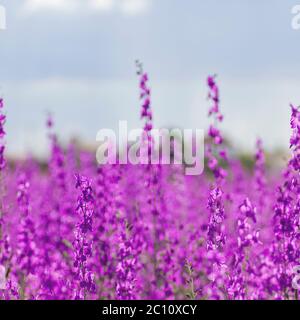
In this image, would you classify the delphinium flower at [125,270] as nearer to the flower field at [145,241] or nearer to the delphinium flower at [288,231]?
the flower field at [145,241]

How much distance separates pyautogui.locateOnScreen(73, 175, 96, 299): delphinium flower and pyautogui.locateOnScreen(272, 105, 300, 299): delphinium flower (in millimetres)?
→ 1490

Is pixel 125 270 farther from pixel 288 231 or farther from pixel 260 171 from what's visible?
pixel 260 171

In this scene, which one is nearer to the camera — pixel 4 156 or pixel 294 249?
pixel 294 249

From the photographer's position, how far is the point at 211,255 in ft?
15.0

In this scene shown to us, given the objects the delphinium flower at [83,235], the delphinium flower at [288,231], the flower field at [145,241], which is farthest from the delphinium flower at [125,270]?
the delphinium flower at [288,231]

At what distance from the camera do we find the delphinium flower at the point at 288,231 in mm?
5207

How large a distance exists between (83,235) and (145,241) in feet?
6.29

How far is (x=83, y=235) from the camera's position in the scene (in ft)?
16.3

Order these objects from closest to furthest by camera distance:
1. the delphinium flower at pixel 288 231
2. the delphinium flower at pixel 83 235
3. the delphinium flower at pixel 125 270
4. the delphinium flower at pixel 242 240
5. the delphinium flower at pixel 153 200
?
the delphinium flower at pixel 83 235
the delphinium flower at pixel 242 240
the delphinium flower at pixel 288 231
the delphinium flower at pixel 125 270
the delphinium flower at pixel 153 200

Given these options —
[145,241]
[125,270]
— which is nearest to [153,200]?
[145,241]

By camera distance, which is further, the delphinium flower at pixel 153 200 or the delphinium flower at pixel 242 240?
the delphinium flower at pixel 153 200
